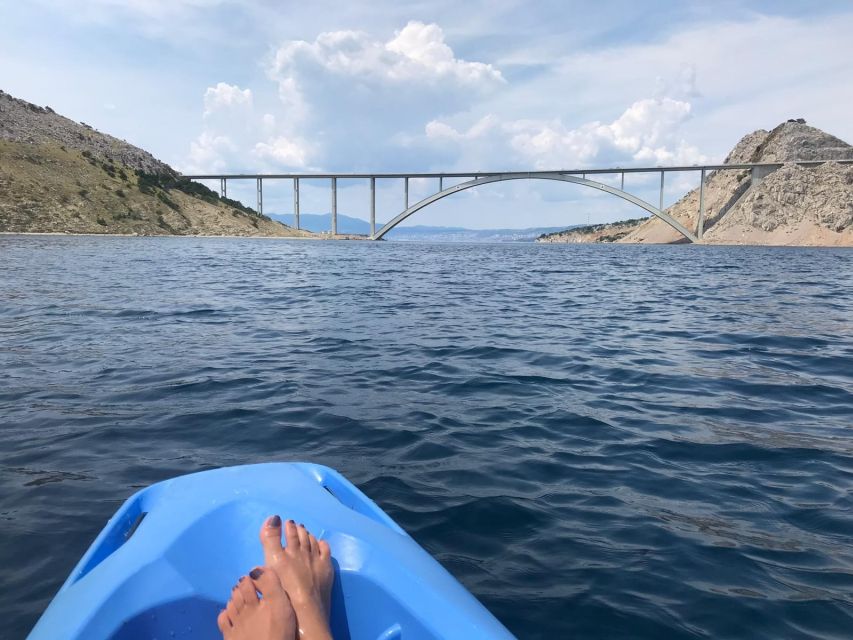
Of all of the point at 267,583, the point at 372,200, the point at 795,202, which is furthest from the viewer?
the point at 372,200

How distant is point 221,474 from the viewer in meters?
2.59

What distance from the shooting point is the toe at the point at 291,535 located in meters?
2.14

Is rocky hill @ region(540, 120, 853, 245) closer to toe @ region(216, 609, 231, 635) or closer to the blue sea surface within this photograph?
the blue sea surface

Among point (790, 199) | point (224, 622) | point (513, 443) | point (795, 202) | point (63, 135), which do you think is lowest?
point (513, 443)

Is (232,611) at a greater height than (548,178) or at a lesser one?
lesser

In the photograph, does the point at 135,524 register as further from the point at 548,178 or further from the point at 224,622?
the point at 548,178

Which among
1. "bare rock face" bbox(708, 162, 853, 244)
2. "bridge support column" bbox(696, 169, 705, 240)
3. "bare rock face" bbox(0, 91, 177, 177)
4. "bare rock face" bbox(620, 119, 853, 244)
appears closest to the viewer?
"bare rock face" bbox(0, 91, 177, 177)

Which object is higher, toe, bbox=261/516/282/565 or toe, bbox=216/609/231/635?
toe, bbox=261/516/282/565

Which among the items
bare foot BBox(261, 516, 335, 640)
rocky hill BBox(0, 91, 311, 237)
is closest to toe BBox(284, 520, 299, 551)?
bare foot BBox(261, 516, 335, 640)

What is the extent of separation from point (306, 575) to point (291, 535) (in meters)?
0.21

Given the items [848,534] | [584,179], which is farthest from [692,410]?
[584,179]

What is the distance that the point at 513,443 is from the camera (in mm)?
4906

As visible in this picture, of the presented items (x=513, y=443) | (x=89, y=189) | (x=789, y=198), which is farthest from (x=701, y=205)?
(x=513, y=443)

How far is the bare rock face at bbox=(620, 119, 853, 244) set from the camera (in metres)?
81.7
